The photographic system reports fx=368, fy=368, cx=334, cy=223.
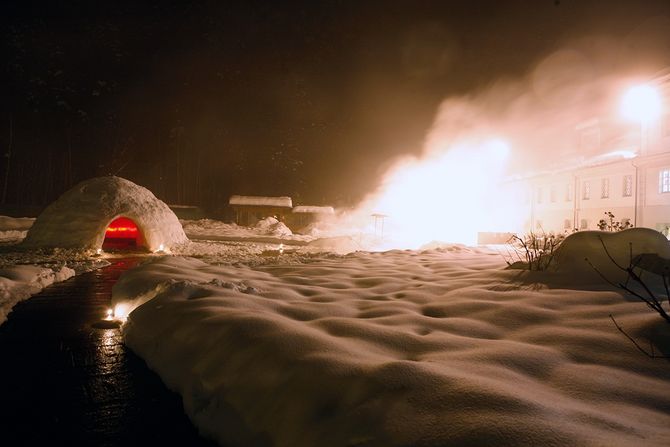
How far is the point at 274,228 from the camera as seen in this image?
23891 millimetres

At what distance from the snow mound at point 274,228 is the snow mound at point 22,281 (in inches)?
596

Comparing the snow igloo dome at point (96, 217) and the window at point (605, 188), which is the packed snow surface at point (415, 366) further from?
the window at point (605, 188)

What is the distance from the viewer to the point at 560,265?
16.4 feet

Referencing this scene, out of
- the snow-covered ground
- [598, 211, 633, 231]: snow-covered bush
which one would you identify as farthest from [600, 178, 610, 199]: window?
the snow-covered ground

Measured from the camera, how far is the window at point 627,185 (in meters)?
16.3

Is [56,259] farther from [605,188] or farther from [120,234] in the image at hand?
[605,188]

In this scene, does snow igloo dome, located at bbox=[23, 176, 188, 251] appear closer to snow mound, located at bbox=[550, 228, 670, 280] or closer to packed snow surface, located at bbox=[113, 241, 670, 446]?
packed snow surface, located at bbox=[113, 241, 670, 446]

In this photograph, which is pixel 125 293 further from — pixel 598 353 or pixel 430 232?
pixel 430 232

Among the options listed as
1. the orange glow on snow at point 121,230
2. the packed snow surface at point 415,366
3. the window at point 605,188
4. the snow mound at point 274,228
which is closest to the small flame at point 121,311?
the packed snow surface at point 415,366

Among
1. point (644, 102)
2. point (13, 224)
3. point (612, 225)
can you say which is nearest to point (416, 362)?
point (612, 225)

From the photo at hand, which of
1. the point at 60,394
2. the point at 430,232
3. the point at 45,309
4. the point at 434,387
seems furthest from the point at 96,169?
the point at 434,387

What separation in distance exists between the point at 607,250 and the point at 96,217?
480 inches

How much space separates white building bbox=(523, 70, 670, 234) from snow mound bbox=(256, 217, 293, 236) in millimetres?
15048

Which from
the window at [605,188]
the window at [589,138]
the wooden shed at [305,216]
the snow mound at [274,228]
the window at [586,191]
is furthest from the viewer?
the wooden shed at [305,216]
